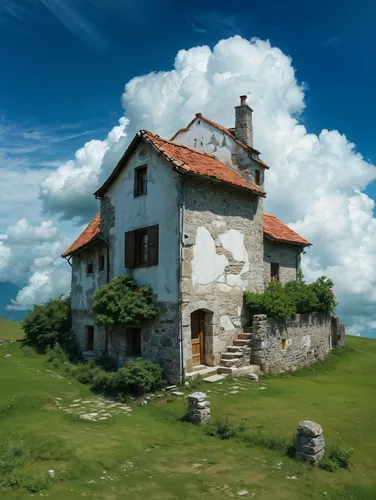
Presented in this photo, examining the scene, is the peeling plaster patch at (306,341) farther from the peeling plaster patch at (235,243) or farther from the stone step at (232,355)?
the peeling plaster patch at (235,243)

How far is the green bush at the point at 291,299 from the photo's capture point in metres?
16.7

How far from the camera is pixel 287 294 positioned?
18594 mm

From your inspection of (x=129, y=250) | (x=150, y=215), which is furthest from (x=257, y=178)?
(x=129, y=250)

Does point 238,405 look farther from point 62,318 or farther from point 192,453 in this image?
point 62,318

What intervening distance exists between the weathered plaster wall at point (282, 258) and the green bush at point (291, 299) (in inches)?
63.2

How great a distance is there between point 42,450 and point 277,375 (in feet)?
34.5

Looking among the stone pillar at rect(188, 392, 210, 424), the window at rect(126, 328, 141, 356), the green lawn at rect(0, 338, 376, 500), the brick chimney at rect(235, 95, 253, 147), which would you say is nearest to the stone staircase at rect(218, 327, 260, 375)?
the green lawn at rect(0, 338, 376, 500)

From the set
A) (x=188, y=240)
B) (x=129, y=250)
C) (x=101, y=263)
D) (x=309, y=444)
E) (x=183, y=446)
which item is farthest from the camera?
(x=101, y=263)

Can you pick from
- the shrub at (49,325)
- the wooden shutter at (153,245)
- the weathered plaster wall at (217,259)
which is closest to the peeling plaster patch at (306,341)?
the weathered plaster wall at (217,259)

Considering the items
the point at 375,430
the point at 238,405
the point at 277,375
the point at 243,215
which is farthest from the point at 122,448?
the point at 243,215

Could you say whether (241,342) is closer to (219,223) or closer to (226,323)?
(226,323)

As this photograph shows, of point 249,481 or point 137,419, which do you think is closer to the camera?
point 249,481

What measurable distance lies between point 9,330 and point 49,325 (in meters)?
21.7

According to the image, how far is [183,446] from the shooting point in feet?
29.1
